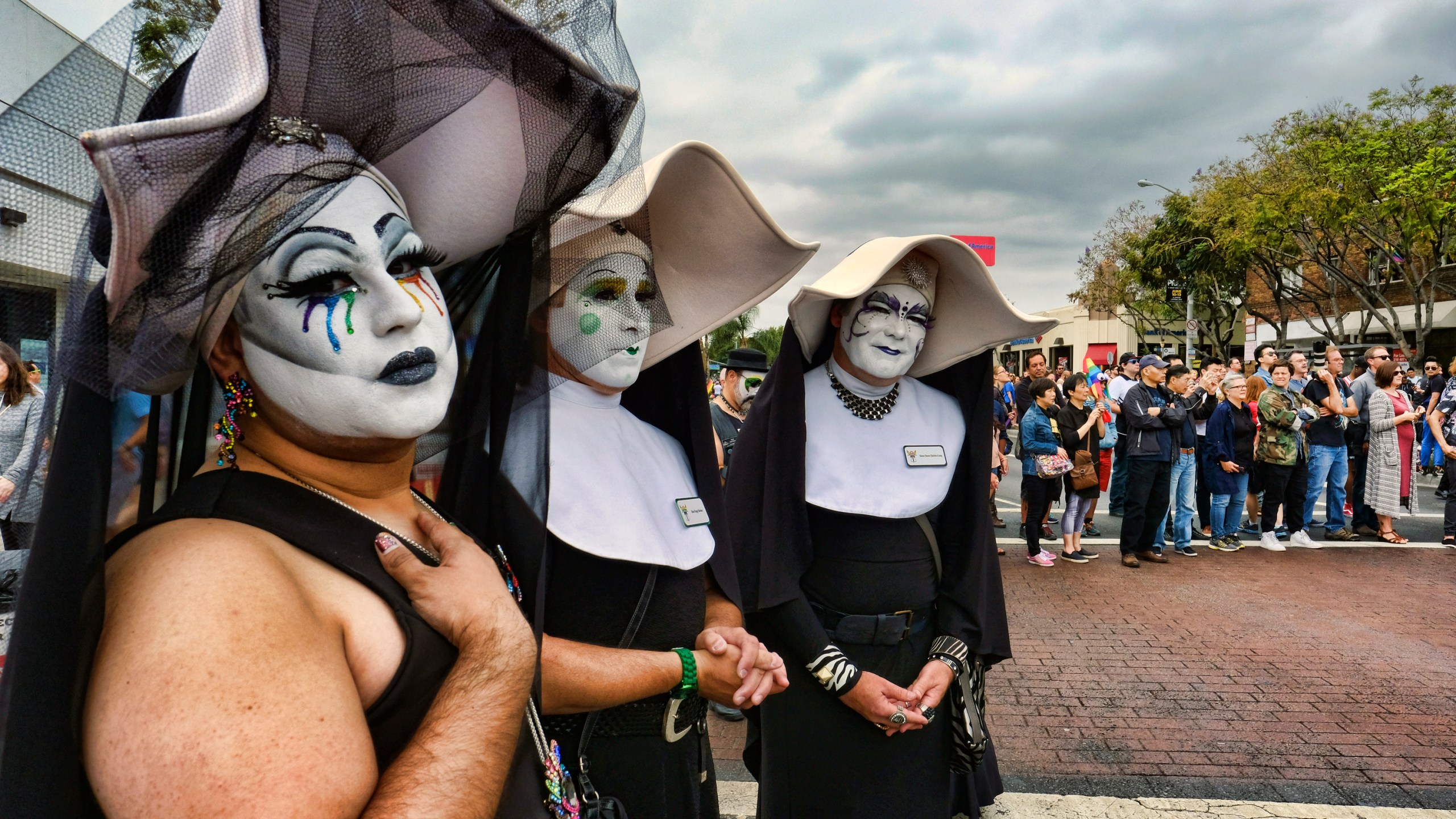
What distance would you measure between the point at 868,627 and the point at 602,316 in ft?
A: 4.33

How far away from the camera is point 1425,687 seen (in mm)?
4699

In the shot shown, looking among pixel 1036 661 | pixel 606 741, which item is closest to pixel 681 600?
pixel 606 741

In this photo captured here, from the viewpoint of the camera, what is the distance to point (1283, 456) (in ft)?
27.2

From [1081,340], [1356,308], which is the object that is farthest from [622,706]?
[1081,340]

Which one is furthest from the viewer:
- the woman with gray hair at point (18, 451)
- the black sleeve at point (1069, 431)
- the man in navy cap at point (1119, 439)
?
the man in navy cap at point (1119, 439)

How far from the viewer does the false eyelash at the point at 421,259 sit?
114cm

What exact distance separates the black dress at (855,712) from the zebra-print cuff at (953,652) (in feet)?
0.19

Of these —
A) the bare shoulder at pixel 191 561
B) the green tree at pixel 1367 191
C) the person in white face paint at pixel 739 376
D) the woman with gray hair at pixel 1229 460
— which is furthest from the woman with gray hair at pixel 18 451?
the green tree at pixel 1367 191

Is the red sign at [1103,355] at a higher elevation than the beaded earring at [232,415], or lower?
higher

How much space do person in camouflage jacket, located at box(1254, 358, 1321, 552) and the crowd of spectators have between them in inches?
0.5

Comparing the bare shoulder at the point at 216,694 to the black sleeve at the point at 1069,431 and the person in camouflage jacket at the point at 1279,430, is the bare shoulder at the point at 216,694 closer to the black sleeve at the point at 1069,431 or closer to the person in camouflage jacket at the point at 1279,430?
the black sleeve at the point at 1069,431

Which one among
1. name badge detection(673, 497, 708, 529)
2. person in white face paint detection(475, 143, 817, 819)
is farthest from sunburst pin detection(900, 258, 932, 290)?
name badge detection(673, 497, 708, 529)

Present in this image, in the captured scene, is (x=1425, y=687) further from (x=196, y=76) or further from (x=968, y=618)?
(x=196, y=76)

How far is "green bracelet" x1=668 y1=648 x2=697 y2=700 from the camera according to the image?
1753 mm
